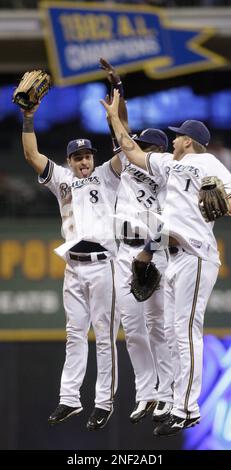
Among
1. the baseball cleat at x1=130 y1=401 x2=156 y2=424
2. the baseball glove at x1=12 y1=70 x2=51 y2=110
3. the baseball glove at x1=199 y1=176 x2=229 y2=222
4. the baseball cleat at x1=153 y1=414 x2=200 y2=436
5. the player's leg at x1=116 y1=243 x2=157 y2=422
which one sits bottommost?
the baseball cleat at x1=153 y1=414 x2=200 y2=436

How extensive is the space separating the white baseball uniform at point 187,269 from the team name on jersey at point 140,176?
25 centimetres

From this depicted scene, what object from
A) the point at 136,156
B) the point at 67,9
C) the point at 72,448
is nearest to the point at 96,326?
the point at 136,156

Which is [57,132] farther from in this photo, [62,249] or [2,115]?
[62,249]

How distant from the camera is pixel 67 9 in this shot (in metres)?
19.4

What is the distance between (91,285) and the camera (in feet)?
30.9

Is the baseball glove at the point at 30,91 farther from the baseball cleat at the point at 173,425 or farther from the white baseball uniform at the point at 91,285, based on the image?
the baseball cleat at the point at 173,425

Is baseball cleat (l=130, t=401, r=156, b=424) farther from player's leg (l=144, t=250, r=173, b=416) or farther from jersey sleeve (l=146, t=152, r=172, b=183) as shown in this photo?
jersey sleeve (l=146, t=152, r=172, b=183)

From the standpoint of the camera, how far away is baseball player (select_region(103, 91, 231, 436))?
28.9 feet

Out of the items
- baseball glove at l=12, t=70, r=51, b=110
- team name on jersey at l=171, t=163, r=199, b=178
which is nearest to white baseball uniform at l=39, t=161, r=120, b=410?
baseball glove at l=12, t=70, r=51, b=110

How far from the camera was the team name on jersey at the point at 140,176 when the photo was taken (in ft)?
30.7

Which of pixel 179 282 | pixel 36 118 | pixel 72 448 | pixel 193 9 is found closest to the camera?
pixel 179 282

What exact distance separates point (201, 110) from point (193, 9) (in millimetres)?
2106

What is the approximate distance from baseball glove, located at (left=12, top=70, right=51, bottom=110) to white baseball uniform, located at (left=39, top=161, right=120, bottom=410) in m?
0.59

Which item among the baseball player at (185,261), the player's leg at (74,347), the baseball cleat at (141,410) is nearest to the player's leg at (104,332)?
the player's leg at (74,347)
